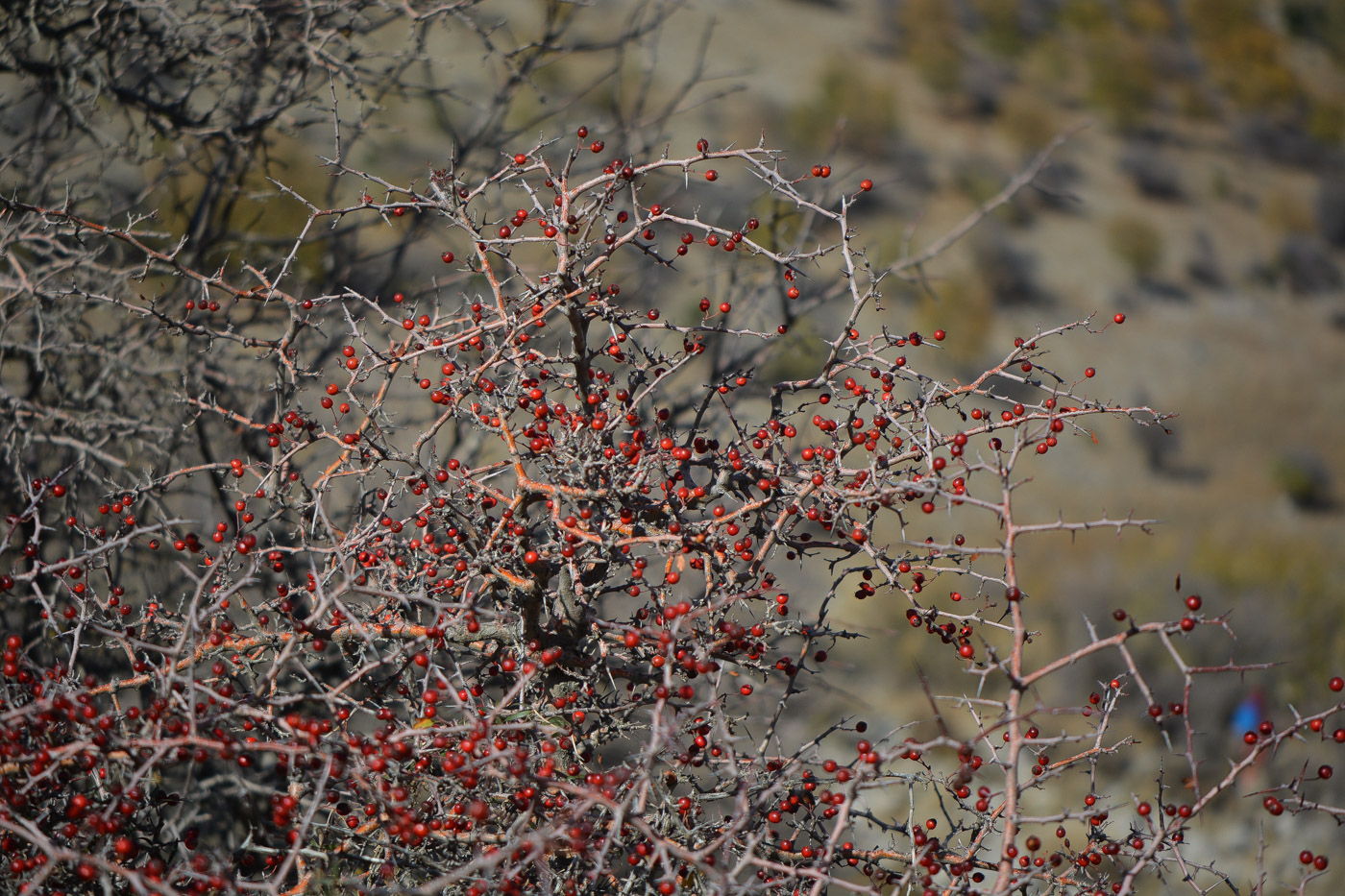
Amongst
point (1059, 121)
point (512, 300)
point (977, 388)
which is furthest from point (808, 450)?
point (1059, 121)

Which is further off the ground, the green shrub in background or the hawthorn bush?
the hawthorn bush

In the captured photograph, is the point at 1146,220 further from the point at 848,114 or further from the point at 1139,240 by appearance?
the point at 848,114

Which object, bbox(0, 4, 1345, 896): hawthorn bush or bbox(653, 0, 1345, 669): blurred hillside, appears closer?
bbox(0, 4, 1345, 896): hawthorn bush

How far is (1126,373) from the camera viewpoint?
19.3 meters

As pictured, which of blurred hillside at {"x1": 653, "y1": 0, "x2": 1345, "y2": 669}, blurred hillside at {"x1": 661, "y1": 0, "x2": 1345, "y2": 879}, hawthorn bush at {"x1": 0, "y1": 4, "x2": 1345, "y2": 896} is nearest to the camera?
hawthorn bush at {"x1": 0, "y1": 4, "x2": 1345, "y2": 896}

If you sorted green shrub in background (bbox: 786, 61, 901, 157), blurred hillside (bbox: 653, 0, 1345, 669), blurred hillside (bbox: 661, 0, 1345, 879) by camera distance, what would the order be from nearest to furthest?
1. blurred hillside (bbox: 661, 0, 1345, 879)
2. blurred hillside (bbox: 653, 0, 1345, 669)
3. green shrub in background (bbox: 786, 61, 901, 157)

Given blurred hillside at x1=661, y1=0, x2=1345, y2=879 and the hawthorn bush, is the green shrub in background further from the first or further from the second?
the hawthorn bush

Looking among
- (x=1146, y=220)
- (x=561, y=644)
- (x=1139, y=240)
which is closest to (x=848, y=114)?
(x=1139, y=240)

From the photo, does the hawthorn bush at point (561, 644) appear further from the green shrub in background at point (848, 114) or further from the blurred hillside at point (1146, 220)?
the green shrub in background at point (848, 114)

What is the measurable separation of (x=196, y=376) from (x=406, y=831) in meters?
2.73

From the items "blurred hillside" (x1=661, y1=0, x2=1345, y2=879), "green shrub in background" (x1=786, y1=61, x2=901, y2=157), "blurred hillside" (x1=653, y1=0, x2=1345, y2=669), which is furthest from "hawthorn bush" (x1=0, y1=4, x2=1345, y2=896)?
"green shrub in background" (x1=786, y1=61, x2=901, y2=157)

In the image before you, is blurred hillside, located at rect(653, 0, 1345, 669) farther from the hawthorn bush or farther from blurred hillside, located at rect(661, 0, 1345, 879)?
the hawthorn bush

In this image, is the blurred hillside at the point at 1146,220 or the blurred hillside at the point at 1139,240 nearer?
the blurred hillside at the point at 1139,240

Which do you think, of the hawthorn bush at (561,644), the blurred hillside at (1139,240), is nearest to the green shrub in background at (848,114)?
the blurred hillside at (1139,240)
